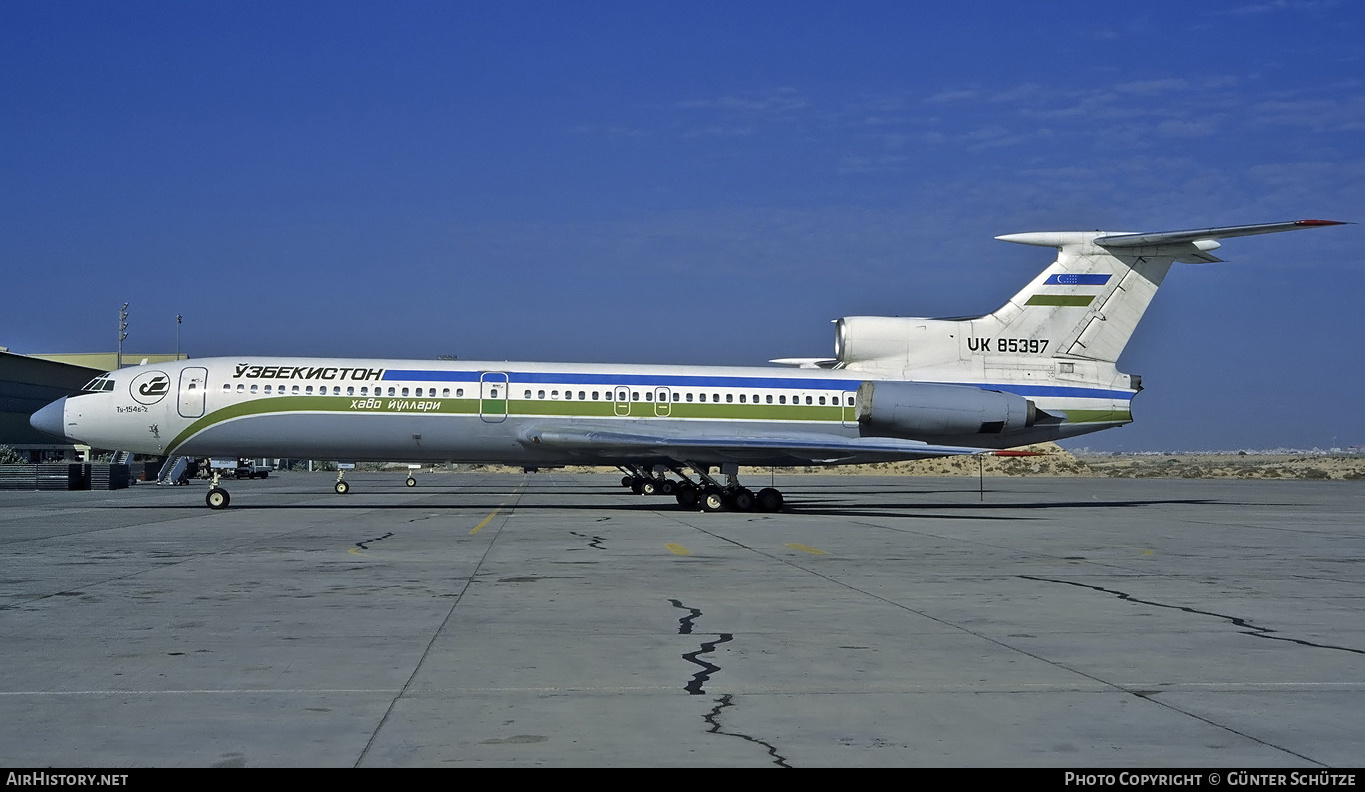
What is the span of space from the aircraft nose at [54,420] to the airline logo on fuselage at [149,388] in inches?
72.1

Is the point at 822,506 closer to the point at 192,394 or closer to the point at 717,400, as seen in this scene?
the point at 717,400

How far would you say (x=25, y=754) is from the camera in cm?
563

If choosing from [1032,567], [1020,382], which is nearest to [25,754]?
[1032,567]

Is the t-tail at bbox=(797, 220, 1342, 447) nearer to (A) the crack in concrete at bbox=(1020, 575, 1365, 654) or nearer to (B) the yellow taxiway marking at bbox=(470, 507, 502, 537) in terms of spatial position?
(B) the yellow taxiway marking at bbox=(470, 507, 502, 537)

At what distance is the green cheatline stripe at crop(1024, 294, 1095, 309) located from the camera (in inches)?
1207

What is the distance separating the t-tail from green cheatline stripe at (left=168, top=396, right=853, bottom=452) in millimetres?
2594

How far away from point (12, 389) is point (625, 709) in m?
72.5

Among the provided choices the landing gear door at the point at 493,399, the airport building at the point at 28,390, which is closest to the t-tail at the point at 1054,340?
the landing gear door at the point at 493,399

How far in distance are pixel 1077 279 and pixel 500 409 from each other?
15155 mm

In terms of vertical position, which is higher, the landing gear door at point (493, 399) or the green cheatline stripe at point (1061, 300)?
the green cheatline stripe at point (1061, 300)

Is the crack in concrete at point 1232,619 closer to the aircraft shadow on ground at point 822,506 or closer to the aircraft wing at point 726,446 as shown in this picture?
the aircraft wing at point 726,446

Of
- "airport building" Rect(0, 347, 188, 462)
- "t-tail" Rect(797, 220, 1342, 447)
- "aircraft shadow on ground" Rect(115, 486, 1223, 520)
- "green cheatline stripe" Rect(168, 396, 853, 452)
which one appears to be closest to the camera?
"green cheatline stripe" Rect(168, 396, 853, 452)

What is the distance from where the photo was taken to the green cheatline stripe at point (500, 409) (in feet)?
92.8

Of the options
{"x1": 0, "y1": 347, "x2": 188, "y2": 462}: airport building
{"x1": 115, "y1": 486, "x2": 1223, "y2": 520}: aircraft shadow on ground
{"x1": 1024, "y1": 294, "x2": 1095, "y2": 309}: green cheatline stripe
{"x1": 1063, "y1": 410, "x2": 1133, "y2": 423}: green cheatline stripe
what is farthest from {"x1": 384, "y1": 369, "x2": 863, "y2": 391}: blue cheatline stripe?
{"x1": 0, "y1": 347, "x2": 188, "y2": 462}: airport building
